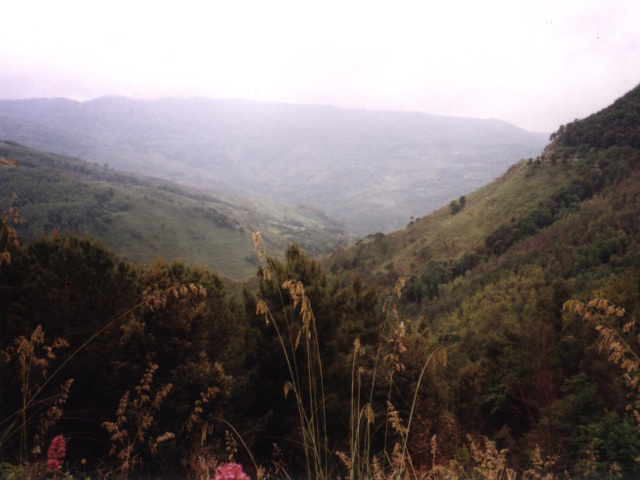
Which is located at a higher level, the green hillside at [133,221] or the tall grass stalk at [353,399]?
the tall grass stalk at [353,399]

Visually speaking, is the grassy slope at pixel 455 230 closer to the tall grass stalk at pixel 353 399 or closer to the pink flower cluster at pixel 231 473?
the tall grass stalk at pixel 353 399

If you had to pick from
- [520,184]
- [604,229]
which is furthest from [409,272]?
[520,184]

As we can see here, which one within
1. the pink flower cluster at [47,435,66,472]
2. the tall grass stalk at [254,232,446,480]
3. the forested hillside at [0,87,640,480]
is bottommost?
the forested hillside at [0,87,640,480]

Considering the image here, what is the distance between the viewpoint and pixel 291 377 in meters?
5.31

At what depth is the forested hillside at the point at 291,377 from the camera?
2865 millimetres

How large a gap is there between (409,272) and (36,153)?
20027 centimetres

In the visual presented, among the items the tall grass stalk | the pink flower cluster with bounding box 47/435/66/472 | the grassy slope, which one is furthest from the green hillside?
the tall grass stalk

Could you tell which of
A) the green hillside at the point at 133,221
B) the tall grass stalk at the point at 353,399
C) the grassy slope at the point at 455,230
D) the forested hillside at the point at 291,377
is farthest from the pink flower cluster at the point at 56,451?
the green hillside at the point at 133,221

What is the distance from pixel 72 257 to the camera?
10.1 meters

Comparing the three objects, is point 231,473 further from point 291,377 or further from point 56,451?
point 291,377

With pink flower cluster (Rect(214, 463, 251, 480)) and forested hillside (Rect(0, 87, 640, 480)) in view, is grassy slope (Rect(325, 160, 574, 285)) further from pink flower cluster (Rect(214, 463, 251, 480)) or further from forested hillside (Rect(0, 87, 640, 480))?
pink flower cluster (Rect(214, 463, 251, 480))

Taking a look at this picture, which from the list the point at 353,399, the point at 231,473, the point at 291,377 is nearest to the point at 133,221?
the point at 291,377

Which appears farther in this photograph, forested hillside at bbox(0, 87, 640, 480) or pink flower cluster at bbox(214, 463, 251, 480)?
forested hillside at bbox(0, 87, 640, 480)

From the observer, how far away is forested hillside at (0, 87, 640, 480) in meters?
2.87
